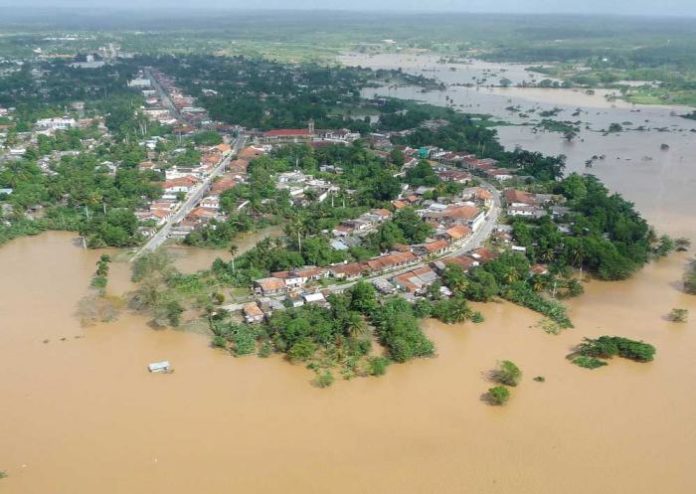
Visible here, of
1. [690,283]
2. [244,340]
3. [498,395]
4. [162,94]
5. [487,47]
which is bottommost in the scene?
[162,94]

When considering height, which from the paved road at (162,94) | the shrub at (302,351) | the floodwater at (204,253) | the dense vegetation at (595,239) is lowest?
the floodwater at (204,253)

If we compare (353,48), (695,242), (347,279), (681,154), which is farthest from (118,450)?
(353,48)

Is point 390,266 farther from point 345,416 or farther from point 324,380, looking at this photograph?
point 345,416

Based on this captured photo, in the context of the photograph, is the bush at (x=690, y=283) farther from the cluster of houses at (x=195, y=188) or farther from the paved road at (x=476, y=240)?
the cluster of houses at (x=195, y=188)

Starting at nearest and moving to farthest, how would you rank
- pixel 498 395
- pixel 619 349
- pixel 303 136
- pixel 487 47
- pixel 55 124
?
pixel 498 395
pixel 619 349
pixel 303 136
pixel 55 124
pixel 487 47

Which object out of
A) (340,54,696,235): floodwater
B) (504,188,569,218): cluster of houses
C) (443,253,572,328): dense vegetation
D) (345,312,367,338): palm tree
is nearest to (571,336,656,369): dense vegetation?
(443,253,572,328): dense vegetation

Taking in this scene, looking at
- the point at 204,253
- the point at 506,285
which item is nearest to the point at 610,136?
the point at 506,285

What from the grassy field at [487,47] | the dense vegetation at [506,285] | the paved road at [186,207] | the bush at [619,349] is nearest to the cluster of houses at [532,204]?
the dense vegetation at [506,285]
